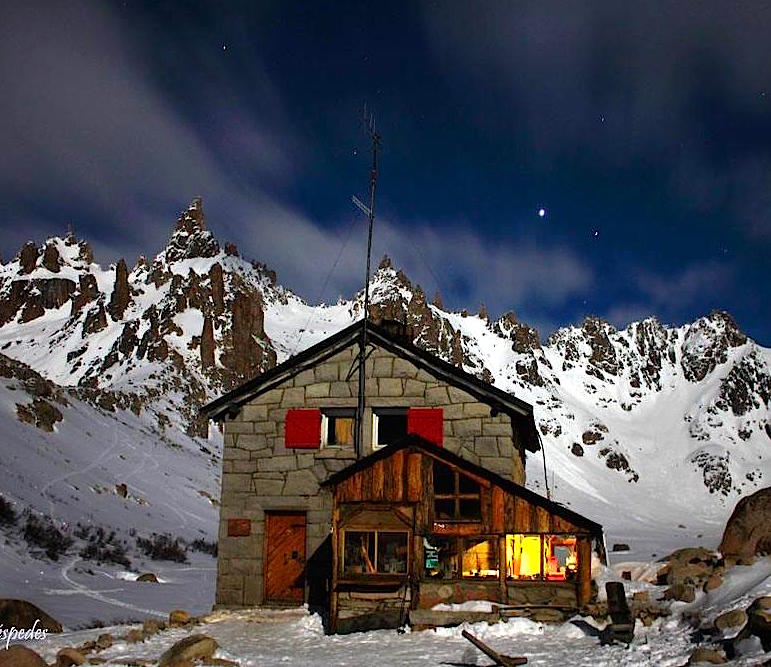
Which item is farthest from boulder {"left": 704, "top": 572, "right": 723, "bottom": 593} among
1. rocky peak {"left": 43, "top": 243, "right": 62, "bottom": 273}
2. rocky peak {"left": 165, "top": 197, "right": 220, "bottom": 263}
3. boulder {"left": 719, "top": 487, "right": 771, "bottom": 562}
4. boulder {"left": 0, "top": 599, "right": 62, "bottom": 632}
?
rocky peak {"left": 43, "top": 243, "right": 62, "bottom": 273}

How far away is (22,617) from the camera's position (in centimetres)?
1559

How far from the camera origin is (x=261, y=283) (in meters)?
182

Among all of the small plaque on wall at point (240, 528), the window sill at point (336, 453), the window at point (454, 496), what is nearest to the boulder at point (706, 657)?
the window at point (454, 496)

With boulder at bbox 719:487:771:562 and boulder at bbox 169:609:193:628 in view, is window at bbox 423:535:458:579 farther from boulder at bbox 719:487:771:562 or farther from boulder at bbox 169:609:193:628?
boulder at bbox 719:487:771:562

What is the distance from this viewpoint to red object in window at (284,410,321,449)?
59.0 feet

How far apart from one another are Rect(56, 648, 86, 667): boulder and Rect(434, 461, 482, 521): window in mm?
7025

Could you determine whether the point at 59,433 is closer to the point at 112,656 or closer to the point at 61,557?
the point at 61,557

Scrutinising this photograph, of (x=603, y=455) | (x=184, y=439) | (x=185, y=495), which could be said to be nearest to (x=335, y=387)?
(x=185, y=495)

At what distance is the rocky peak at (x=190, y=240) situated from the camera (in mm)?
154250

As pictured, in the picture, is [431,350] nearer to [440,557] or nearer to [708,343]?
[708,343]

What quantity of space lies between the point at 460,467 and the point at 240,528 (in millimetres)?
6156

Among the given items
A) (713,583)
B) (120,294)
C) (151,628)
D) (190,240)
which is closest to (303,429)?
(151,628)

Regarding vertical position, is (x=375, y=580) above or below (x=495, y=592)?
above

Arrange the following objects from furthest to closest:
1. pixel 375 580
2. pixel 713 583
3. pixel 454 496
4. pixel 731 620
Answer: pixel 454 496 → pixel 375 580 → pixel 713 583 → pixel 731 620
